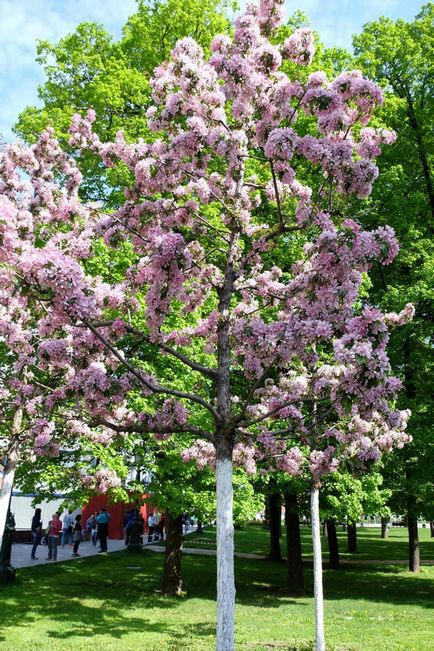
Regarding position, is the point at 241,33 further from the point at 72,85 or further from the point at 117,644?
the point at 72,85

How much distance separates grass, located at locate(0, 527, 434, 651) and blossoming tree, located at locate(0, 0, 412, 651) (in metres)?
3.35

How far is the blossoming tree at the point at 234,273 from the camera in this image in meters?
6.43

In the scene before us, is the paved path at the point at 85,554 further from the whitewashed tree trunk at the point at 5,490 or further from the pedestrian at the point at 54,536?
the whitewashed tree trunk at the point at 5,490

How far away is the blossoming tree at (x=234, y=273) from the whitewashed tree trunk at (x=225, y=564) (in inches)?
0.6

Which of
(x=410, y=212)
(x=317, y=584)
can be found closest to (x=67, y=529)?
(x=410, y=212)

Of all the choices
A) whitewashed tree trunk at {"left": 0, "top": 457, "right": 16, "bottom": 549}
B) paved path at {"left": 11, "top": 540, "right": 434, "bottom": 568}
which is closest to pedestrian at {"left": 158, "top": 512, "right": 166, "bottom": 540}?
paved path at {"left": 11, "top": 540, "right": 434, "bottom": 568}

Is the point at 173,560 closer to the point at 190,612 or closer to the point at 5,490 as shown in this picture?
the point at 190,612

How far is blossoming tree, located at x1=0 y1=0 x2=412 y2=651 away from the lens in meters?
6.43

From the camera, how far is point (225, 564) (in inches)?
259

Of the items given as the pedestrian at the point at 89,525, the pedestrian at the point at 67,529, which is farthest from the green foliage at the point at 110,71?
the pedestrian at the point at 89,525

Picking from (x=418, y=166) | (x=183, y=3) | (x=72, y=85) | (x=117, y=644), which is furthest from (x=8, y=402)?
(x=418, y=166)

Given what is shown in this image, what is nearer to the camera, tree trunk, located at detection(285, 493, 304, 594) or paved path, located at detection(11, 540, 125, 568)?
tree trunk, located at detection(285, 493, 304, 594)

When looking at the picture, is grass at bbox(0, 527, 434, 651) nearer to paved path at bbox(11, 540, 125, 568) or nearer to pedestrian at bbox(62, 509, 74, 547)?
paved path at bbox(11, 540, 125, 568)

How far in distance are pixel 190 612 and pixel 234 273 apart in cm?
1080
